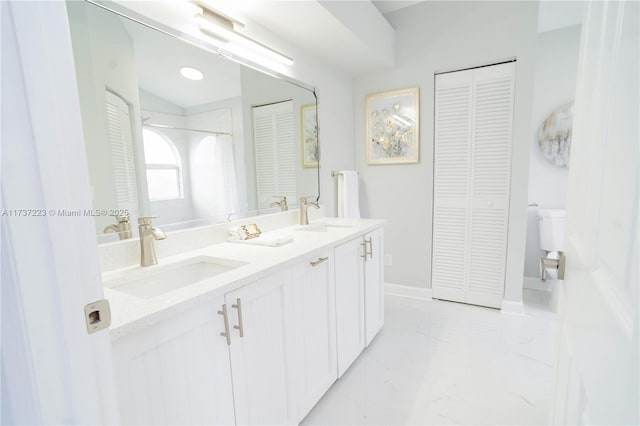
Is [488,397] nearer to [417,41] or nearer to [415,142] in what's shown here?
[415,142]

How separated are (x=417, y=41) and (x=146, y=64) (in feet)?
7.24

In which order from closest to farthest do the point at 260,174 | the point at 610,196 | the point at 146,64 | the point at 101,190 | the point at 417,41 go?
the point at 610,196, the point at 101,190, the point at 146,64, the point at 260,174, the point at 417,41

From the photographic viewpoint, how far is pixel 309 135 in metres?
2.28

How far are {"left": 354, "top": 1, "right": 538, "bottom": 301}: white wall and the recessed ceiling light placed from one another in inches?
67.8

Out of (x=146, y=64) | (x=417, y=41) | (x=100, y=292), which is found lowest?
(x=100, y=292)

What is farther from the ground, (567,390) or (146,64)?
(146,64)

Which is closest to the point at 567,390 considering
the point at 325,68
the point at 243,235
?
the point at 243,235

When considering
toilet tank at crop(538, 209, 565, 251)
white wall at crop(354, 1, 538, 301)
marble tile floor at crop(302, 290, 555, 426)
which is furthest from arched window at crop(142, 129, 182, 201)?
toilet tank at crop(538, 209, 565, 251)

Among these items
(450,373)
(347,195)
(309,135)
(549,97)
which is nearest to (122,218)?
(309,135)

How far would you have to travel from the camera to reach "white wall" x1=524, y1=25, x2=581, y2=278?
2.68 metres

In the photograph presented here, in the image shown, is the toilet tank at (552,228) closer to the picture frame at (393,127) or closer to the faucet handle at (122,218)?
the picture frame at (393,127)

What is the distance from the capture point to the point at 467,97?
96.0 inches

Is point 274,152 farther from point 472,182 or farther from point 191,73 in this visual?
point 472,182

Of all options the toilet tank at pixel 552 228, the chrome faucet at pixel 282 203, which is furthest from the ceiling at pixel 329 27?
the toilet tank at pixel 552 228
